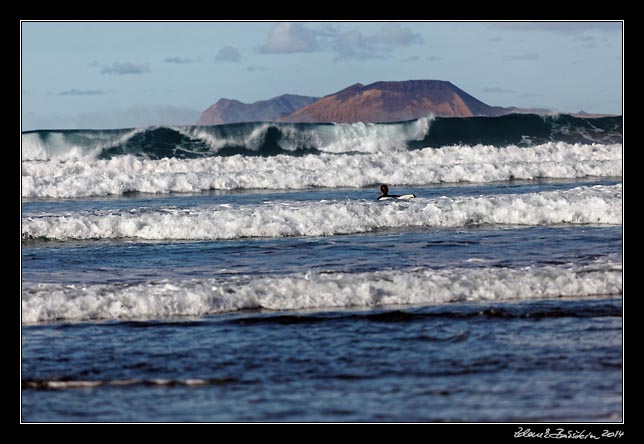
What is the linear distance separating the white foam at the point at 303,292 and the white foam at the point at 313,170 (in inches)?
597

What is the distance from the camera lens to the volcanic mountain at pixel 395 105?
Result: 38312 mm

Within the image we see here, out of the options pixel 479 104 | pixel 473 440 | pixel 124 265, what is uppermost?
pixel 479 104

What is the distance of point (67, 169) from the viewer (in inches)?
1234

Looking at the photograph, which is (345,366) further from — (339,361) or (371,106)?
(371,106)

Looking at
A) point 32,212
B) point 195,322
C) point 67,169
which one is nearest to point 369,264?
point 195,322

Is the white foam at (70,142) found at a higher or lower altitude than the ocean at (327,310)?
higher

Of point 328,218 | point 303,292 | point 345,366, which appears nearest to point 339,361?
point 345,366

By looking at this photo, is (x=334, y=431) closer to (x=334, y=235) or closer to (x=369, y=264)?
(x=369, y=264)

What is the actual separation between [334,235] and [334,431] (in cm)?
980

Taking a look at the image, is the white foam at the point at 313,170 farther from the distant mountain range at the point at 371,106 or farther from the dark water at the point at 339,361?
the dark water at the point at 339,361

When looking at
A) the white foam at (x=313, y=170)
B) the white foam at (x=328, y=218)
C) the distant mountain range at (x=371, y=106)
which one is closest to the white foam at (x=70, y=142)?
the white foam at (x=313, y=170)

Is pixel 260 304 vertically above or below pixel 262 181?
below

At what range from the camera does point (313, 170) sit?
93.9 ft

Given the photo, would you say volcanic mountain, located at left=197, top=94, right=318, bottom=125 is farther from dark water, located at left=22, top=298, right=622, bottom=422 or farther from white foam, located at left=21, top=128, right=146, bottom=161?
dark water, located at left=22, top=298, right=622, bottom=422
